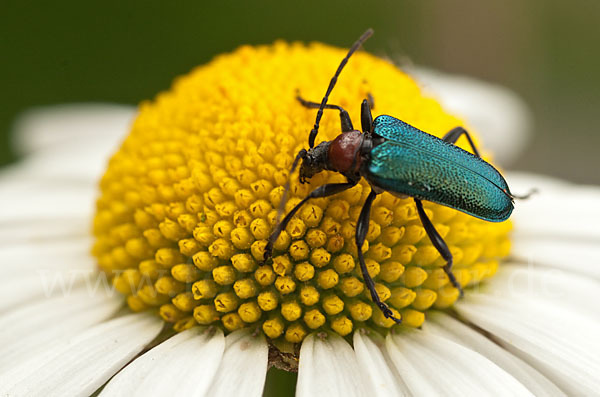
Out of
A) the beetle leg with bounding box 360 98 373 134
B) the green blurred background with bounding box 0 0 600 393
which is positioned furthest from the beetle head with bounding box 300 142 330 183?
the green blurred background with bounding box 0 0 600 393

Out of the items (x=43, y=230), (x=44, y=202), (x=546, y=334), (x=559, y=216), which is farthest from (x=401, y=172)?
(x=44, y=202)

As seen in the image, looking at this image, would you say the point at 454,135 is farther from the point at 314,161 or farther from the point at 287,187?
the point at 287,187

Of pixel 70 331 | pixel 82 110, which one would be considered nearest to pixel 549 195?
pixel 70 331

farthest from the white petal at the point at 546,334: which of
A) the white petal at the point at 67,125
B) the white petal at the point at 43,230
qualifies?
the white petal at the point at 67,125

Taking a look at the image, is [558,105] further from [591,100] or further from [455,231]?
[455,231]

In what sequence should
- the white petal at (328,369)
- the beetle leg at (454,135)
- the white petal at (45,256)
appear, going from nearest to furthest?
1. the white petal at (328,369)
2. the beetle leg at (454,135)
3. the white petal at (45,256)

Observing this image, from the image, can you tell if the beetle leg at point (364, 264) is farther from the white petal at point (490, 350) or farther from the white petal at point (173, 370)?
the white petal at point (173, 370)
